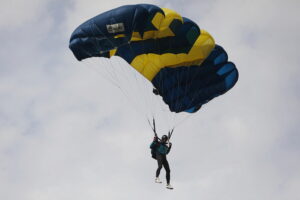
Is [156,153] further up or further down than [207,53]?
further down

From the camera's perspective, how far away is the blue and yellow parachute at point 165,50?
23.7 metres

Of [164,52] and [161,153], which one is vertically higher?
[164,52]

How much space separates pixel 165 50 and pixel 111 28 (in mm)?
2371

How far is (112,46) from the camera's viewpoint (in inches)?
968

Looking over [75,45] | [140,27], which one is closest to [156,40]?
[140,27]

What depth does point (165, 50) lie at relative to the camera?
24.9m

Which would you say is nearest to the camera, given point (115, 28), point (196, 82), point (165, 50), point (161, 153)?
point (161, 153)

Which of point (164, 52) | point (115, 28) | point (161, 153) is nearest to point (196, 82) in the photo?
point (164, 52)

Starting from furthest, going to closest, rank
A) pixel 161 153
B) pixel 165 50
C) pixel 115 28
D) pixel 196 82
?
1. pixel 196 82
2. pixel 165 50
3. pixel 115 28
4. pixel 161 153

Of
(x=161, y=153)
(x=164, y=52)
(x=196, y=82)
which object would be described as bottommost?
(x=161, y=153)

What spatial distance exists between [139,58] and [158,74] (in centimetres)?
101

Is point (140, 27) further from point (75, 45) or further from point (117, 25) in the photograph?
point (75, 45)

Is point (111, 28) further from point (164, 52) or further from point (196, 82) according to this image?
point (196, 82)

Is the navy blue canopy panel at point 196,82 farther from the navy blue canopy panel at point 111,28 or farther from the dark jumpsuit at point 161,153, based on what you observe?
the dark jumpsuit at point 161,153
